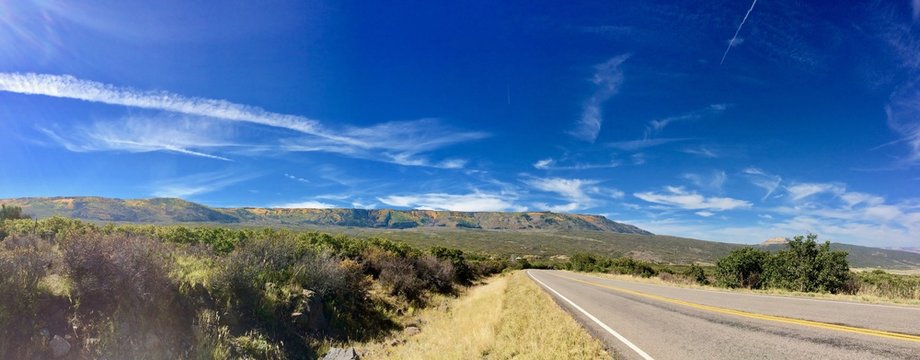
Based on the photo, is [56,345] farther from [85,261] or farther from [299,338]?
[299,338]

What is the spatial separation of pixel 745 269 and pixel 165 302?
3836 cm

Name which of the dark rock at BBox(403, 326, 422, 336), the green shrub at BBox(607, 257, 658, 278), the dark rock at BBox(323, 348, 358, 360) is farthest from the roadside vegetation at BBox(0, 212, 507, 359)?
the green shrub at BBox(607, 257, 658, 278)

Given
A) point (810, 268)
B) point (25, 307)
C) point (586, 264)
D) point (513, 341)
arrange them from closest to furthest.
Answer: point (25, 307)
point (513, 341)
point (810, 268)
point (586, 264)

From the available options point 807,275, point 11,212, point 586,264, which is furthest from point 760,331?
point 586,264

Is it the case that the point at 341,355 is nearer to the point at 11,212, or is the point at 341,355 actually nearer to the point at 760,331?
the point at 760,331

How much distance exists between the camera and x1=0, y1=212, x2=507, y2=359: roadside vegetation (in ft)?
23.3

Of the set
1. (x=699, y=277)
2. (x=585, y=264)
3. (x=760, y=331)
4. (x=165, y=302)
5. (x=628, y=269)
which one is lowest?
(x=165, y=302)

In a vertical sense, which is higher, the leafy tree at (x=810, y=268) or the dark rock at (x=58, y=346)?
the leafy tree at (x=810, y=268)

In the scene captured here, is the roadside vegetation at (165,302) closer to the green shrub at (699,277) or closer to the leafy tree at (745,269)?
the leafy tree at (745,269)

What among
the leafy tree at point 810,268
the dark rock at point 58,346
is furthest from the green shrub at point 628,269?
the dark rock at point 58,346

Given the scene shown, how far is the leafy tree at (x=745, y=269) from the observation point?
31750mm

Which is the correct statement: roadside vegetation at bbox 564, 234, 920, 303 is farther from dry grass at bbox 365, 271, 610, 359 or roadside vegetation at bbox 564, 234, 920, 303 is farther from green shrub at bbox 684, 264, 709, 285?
dry grass at bbox 365, 271, 610, 359

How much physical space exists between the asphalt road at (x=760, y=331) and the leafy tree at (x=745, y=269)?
71.9 feet

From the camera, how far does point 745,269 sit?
1297 inches
